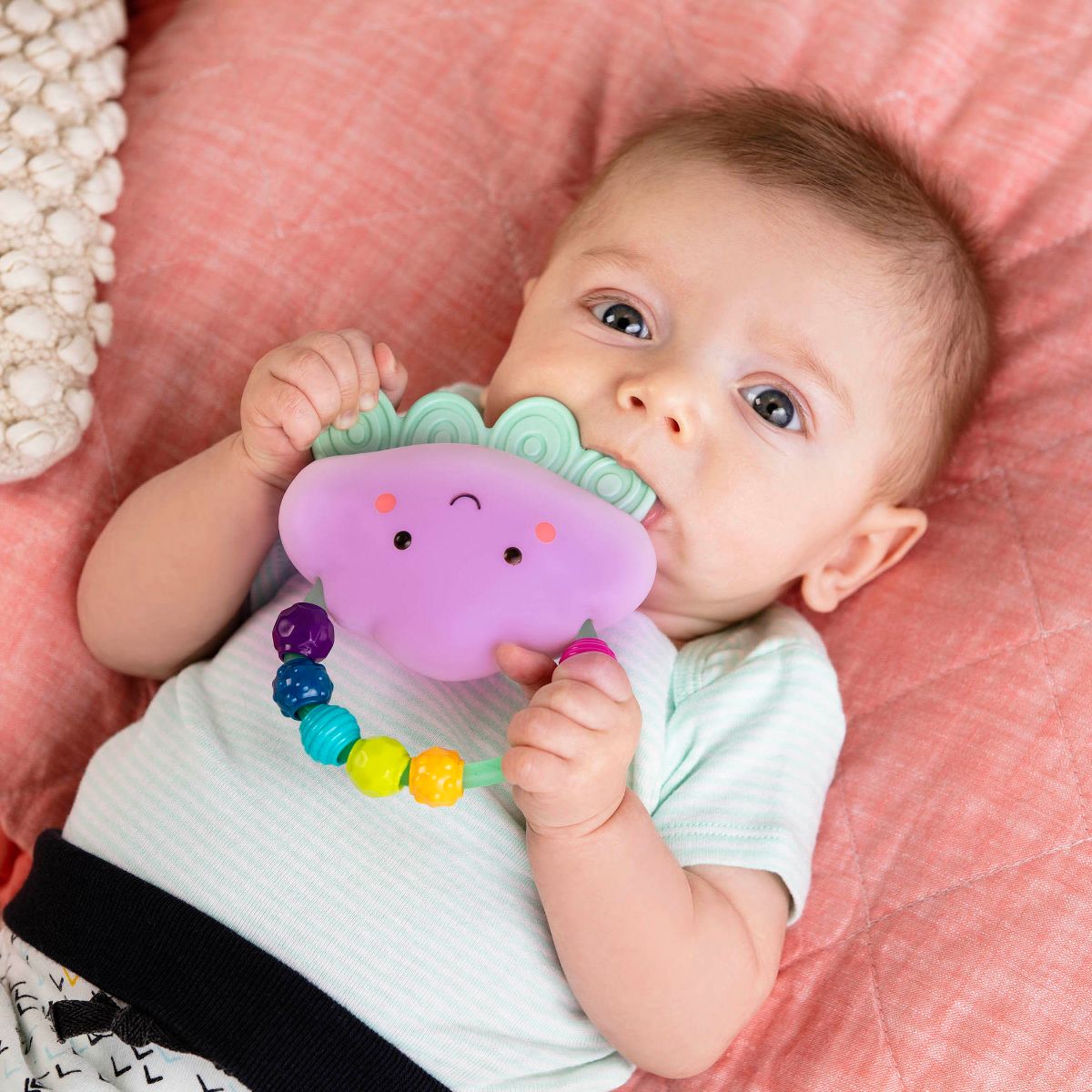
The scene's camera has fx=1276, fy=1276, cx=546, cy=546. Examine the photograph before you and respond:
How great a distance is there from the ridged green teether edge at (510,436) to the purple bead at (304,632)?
0.18 m

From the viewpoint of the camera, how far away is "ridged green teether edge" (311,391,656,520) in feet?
3.67

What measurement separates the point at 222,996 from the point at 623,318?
26.9 inches

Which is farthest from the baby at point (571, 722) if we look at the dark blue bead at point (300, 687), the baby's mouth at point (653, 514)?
the dark blue bead at point (300, 687)

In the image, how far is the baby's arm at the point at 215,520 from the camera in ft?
3.64

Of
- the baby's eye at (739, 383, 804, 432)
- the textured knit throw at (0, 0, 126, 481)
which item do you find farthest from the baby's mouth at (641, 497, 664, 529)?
the textured knit throw at (0, 0, 126, 481)

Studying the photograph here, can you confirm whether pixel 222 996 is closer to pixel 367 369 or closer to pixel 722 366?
pixel 367 369

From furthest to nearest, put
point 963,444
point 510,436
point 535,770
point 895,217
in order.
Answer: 1. point 963,444
2. point 895,217
3. point 510,436
4. point 535,770

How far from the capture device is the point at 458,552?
1.03m

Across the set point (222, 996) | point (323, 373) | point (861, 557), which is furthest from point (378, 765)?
point (861, 557)

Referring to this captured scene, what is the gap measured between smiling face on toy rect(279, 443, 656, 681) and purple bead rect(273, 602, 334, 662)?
0.12 ft

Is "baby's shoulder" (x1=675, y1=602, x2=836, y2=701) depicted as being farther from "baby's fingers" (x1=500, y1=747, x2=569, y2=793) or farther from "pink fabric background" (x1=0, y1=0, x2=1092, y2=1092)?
"baby's fingers" (x1=500, y1=747, x2=569, y2=793)

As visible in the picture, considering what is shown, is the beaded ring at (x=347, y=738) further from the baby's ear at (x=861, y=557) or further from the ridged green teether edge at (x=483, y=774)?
the baby's ear at (x=861, y=557)

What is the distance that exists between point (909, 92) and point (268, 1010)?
128 cm

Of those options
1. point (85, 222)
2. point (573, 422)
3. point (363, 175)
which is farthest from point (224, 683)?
point (363, 175)
